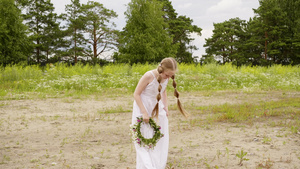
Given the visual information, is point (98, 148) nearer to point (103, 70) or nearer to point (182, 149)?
Result: point (182, 149)

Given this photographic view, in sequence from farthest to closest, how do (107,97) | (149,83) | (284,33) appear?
(284,33)
(107,97)
(149,83)

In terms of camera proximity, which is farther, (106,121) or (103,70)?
(103,70)

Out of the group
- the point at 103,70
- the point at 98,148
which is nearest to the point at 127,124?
the point at 98,148

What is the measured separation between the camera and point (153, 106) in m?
4.71

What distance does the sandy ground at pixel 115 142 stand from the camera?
5.65m

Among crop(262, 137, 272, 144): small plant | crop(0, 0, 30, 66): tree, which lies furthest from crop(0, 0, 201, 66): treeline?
crop(262, 137, 272, 144): small plant

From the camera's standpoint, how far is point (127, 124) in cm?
905

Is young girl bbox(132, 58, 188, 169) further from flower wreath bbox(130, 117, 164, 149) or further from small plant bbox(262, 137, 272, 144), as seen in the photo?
small plant bbox(262, 137, 272, 144)

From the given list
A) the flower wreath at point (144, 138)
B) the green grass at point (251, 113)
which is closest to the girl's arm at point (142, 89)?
the flower wreath at point (144, 138)

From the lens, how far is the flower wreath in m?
4.56

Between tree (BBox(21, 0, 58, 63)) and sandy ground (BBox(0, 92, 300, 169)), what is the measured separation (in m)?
32.5

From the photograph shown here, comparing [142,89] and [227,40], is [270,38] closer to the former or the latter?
[227,40]

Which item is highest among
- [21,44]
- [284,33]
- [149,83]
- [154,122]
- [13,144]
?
[284,33]

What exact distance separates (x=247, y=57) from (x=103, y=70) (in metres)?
32.2
